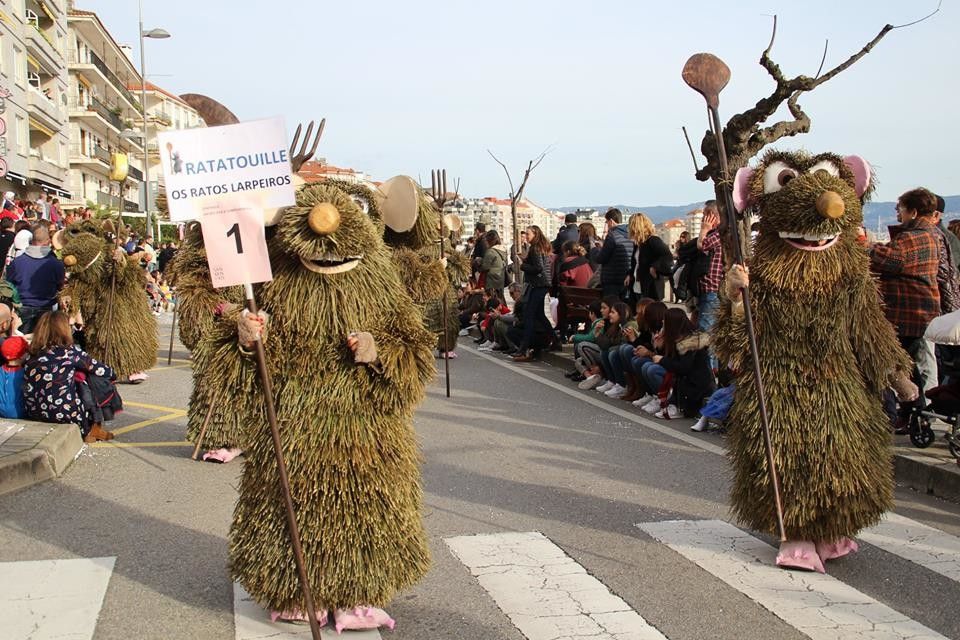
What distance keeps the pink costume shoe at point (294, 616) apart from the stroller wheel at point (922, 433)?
5.13m

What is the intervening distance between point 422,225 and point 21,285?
7.73 meters

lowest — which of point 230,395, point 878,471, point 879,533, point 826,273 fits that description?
point 879,533

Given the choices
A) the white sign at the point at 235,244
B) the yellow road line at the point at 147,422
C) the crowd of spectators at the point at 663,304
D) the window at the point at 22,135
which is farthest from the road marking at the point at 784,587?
the window at the point at 22,135

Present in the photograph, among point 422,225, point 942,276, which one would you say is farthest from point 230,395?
point 942,276

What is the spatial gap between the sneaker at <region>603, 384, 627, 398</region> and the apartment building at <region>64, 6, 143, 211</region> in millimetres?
48107

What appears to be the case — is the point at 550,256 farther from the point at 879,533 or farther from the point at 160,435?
the point at 879,533

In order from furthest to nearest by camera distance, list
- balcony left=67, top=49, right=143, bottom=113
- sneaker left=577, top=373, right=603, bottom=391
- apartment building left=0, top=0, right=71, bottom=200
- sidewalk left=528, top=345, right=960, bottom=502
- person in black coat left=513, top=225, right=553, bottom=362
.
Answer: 1. balcony left=67, top=49, right=143, bottom=113
2. apartment building left=0, top=0, right=71, bottom=200
3. person in black coat left=513, top=225, right=553, bottom=362
4. sneaker left=577, top=373, right=603, bottom=391
5. sidewalk left=528, top=345, right=960, bottom=502

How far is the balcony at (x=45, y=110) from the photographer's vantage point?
143 feet

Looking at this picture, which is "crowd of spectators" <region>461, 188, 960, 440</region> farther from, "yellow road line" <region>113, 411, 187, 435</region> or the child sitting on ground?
the child sitting on ground

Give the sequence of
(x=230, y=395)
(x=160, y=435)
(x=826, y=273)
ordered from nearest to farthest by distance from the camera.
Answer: (x=230, y=395) < (x=826, y=273) < (x=160, y=435)

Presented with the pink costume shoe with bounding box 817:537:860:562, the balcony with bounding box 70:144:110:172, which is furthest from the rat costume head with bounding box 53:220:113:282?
the balcony with bounding box 70:144:110:172

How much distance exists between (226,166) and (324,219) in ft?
1.48

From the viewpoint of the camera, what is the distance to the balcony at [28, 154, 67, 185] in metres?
43.5

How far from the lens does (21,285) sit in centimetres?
1135
